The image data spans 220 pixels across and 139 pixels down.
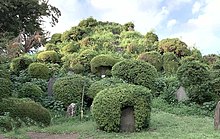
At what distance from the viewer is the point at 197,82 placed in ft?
42.5

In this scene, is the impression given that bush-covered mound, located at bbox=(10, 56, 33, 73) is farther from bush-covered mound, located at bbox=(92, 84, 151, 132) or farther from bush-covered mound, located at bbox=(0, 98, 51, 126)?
bush-covered mound, located at bbox=(92, 84, 151, 132)

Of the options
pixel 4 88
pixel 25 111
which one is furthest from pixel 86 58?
pixel 25 111

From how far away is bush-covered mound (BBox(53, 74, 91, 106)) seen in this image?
12398 millimetres

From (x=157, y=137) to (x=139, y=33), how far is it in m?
16.4

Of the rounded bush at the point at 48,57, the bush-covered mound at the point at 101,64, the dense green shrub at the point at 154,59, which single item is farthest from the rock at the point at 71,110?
the rounded bush at the point at 48,57

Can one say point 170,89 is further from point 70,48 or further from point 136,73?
point 70,48

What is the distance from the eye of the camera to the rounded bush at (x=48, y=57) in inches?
726

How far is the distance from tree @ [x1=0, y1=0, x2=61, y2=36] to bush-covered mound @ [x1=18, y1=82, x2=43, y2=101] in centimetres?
617

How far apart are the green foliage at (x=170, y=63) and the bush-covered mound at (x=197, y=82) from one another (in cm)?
425

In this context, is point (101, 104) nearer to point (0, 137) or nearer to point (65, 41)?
point (0, 137)

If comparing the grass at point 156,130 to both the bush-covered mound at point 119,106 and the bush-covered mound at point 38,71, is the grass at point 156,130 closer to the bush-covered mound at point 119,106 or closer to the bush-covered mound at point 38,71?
the bush-covered mound at point 119,106

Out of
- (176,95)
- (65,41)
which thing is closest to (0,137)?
(176,95)

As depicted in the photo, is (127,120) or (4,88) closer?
(127,120)

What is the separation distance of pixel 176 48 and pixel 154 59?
89.5 inches
